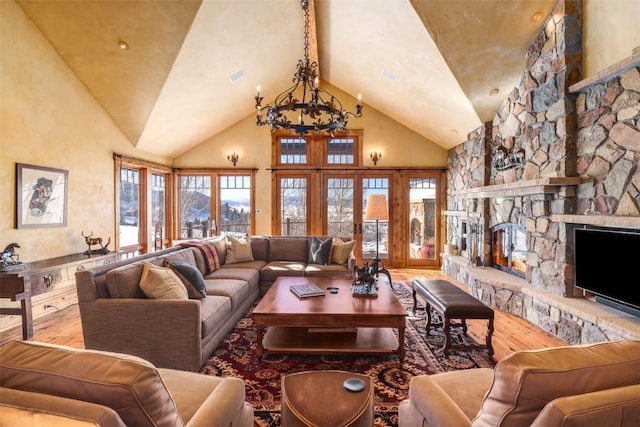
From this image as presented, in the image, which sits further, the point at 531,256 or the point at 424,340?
the point at 531,256

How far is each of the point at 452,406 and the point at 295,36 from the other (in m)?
5.27

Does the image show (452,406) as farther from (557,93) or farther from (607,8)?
Result: (607,8)

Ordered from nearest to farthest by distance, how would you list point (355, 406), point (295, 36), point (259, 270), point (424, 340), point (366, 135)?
1. point (355, 406)
2. point (424, 340)
3. point (259, 270)
4. point (295, 36)
5. point (366, 135)

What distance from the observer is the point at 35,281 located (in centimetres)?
332

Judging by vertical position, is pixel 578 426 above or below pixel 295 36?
below

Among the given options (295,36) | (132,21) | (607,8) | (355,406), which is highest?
(295,36)

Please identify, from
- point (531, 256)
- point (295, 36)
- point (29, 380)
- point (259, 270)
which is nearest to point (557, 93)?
point (531, 256)

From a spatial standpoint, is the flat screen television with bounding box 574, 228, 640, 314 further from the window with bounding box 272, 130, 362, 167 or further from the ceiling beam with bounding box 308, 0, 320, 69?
the window with bounding box 272, 130, 362, 167

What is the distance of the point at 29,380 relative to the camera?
3.08ft

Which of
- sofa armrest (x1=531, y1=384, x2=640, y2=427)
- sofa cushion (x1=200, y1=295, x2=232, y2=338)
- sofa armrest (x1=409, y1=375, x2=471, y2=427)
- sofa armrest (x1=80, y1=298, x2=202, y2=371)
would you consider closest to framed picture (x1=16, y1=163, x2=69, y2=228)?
sofa armrest (x1=80, y1=298, x2=202, y2=371)

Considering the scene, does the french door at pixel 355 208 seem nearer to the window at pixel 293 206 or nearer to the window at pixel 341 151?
the window at pixel 341 151

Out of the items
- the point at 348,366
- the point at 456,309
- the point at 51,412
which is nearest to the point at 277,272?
the point at 348,366

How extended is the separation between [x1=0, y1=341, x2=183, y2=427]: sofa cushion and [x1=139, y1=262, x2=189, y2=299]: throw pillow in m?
1.63

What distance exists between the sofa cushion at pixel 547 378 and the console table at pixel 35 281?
157 inches
